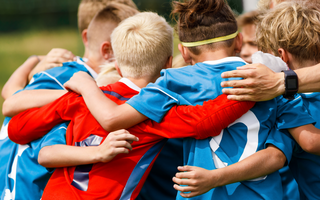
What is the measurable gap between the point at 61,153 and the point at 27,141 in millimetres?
457

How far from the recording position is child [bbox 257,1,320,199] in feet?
5.72

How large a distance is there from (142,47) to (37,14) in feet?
57.9

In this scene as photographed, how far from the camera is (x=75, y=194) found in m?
1.56

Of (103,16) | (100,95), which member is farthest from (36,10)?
(100,95)

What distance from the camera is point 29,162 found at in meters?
1.97

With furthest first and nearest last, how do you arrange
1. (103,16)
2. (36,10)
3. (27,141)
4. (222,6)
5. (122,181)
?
(36,10), (103,16), (27,141), (222,6), (122,181)

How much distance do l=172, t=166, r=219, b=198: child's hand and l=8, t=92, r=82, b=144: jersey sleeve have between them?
721mm

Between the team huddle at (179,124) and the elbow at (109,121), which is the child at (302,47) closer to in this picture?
the team huddle at (179,124)

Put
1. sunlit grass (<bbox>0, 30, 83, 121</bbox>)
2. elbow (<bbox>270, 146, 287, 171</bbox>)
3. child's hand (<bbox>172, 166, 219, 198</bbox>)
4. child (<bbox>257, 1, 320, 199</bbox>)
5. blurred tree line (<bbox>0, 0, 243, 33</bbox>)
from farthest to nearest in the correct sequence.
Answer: blurred tree line (<bbox>0, 0, 243, 33</bbox>) < sunlit grass (<bbox>0, 30, 83, 121</bbox>) < child (<bbox>257, 1, 320, 199</bbox>) < elbow (<bbox>270, 146, 287, 171</bbox>) < child's hand (<bbox>172, 166, 219, 198</bbox>)

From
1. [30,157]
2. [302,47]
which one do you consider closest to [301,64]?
[302,47]

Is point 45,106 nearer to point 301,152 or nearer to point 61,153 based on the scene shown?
point 61,153

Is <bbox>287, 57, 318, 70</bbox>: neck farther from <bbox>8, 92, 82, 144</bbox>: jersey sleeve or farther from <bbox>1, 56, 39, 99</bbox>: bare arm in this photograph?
<bbox>1, 56, 39, 99</bbox>: bare arm

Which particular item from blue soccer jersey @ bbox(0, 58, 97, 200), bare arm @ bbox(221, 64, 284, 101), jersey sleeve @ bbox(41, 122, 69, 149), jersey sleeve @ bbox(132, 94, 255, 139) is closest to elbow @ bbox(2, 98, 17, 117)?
blue soccer jersey @ bbox(0, 58, 97, 200)

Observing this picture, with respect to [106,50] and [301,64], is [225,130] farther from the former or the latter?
[106,50]
